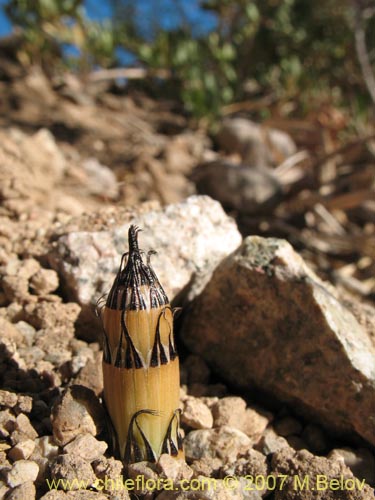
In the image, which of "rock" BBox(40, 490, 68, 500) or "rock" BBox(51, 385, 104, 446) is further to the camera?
"rock" BBox(51, 385, 104, 446)

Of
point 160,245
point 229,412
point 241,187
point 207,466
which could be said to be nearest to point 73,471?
point 207,466

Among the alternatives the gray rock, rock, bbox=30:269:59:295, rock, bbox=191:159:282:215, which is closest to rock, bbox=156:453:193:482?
rock, bbox=30:269:59:295

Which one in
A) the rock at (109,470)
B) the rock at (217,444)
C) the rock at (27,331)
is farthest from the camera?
the rock at (27,331)

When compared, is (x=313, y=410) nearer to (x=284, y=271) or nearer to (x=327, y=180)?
(x=284, y=271)

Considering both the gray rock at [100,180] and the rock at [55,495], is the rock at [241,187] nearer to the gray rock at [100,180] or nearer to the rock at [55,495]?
the gray rock at [100,180]

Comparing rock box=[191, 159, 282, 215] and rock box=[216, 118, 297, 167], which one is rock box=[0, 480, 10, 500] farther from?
rock box=[216, 118, 297, 167]

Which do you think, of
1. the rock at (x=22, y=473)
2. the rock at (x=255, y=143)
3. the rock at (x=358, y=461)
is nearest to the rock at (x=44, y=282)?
the rock at (x=22, y=473)
